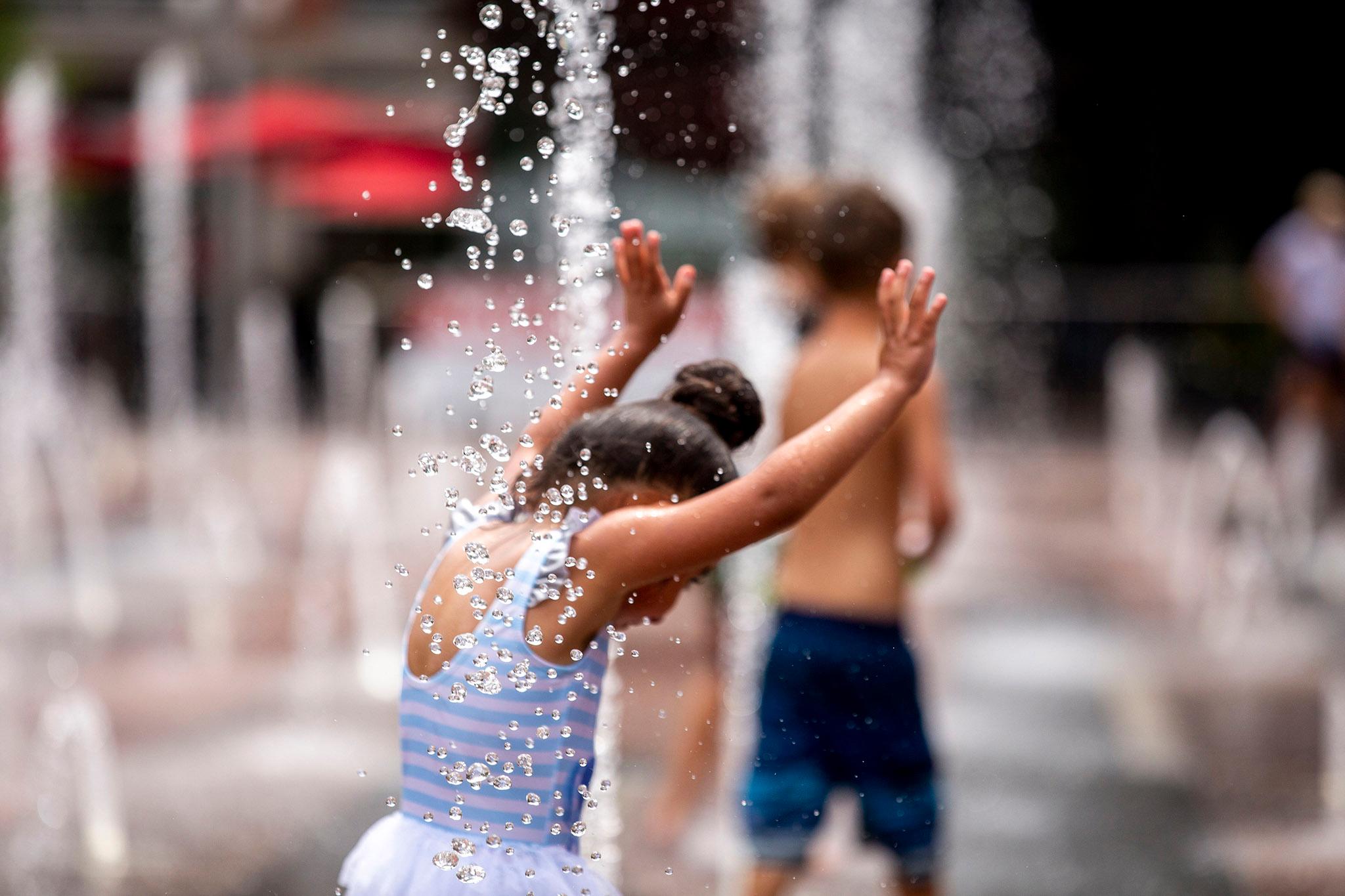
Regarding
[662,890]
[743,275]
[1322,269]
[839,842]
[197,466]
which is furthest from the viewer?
[197,466]

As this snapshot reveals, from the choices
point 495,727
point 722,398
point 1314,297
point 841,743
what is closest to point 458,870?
point 495,727

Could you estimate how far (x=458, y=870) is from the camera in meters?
1.70

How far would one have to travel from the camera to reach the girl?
1661 mm

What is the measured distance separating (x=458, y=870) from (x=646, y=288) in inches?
27.8

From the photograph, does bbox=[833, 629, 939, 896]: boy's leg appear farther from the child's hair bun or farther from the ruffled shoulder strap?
the ruffled shoulder strap

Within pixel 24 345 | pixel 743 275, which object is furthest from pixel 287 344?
pixel 743 275

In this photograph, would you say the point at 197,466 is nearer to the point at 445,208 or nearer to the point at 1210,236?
the point at 445,208

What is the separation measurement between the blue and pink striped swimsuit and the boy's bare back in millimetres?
446

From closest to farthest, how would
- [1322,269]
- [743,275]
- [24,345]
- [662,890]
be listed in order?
[662,890], [743,275], [1322,269], [24,345]

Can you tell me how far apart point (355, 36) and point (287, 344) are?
7.02 m

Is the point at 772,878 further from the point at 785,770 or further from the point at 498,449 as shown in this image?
the point at 498,449

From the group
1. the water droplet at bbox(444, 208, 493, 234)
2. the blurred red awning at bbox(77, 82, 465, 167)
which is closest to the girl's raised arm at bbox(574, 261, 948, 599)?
the water droplet at bbox(444, 208, 493, 234)

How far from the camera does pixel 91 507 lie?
9.28 meters

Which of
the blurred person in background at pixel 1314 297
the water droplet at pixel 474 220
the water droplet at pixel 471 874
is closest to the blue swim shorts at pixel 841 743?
the water droplet at pixel 471 874
